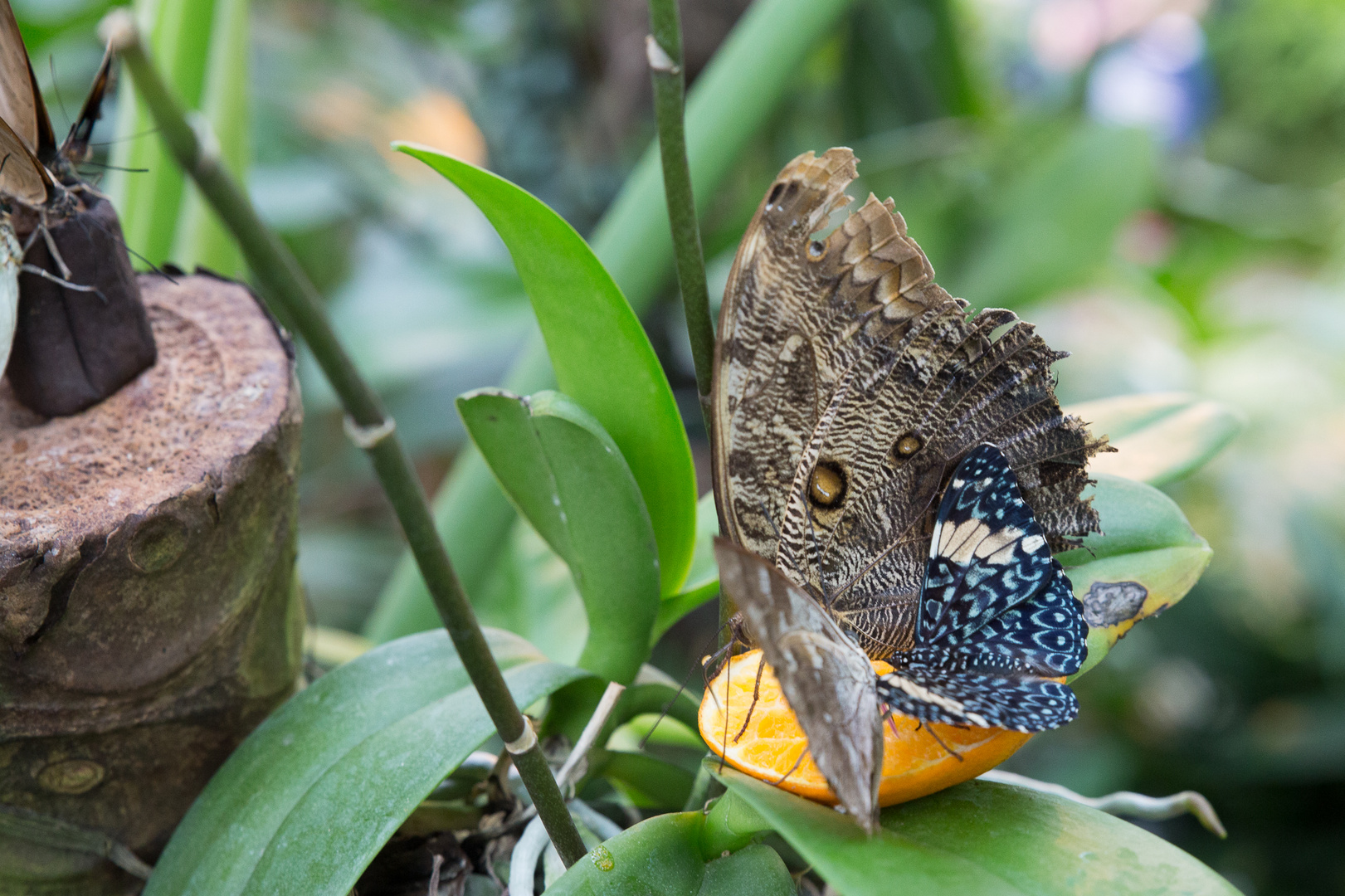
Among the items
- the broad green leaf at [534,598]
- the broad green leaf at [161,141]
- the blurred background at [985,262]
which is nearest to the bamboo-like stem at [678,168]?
the broad green leaf at [534,598]

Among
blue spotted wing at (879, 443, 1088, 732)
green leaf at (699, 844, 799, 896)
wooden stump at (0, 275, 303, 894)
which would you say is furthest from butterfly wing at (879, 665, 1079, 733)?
wooden stump at (0, 275, 303, 894)

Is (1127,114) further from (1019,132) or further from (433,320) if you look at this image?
(433,320)

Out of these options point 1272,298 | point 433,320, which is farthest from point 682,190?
point 1272,298

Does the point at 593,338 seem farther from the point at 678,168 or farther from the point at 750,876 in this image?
the point at 750,876

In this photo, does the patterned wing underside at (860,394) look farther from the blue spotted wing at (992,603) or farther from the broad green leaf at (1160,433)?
the broad green leaf at (1160,433)

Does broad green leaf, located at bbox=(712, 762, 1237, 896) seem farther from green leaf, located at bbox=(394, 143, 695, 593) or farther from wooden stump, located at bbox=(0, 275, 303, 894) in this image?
wooden stump, located at bbox=(0, 275, 303, 894)
